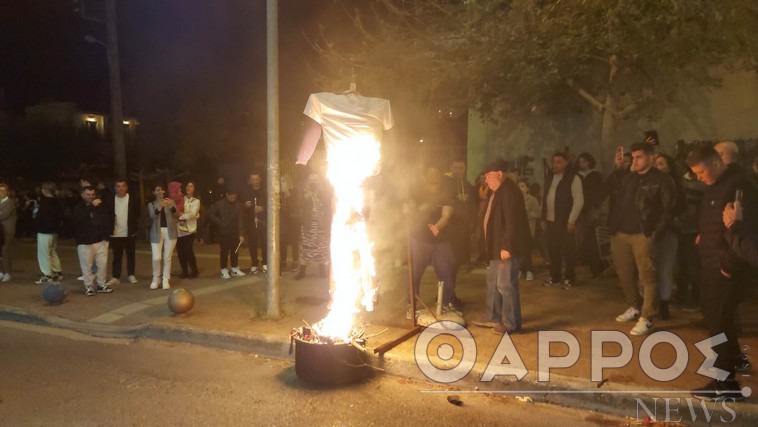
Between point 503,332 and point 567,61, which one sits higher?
point 567,61

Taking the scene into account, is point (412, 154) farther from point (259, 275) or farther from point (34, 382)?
point (34, 382)

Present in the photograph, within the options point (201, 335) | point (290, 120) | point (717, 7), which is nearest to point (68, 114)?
point (290, 120)

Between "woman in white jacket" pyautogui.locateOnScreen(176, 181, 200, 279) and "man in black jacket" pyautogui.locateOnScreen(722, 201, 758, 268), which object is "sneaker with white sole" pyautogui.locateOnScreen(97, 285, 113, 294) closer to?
"woman in white jacket" pyautogui.locateOnScreen(176, 181, 200, 279)

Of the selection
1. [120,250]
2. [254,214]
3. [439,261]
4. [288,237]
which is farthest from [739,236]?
[120,250]

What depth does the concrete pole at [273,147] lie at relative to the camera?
713 cm

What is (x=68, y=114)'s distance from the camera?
132 feet

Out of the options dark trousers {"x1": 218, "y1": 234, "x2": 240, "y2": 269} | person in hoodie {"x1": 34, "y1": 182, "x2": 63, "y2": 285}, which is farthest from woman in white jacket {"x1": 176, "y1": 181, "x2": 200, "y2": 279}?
person in hoodie {"x1": 34, "y1": 182, "x2": 63, "y2": 285}

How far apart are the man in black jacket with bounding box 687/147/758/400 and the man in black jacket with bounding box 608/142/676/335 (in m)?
1.45

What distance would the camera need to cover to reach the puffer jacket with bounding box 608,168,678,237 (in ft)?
21.2

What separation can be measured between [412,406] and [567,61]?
6.80 metres

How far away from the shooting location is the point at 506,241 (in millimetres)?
6547

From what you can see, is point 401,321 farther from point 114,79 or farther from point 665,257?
point 114,79

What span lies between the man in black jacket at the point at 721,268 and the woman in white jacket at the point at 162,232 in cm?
776

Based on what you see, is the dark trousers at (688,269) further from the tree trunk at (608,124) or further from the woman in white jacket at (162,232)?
the woman in white jacket at (162,232)
